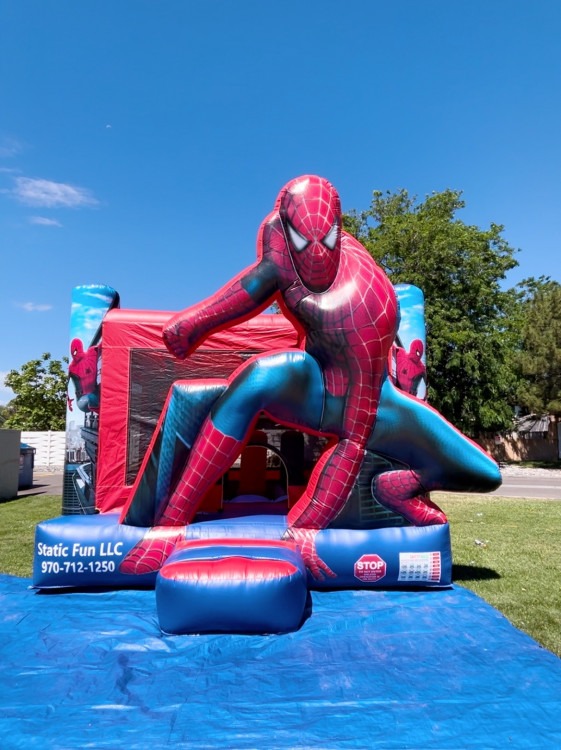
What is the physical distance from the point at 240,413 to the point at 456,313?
Answer: 14.1 metres

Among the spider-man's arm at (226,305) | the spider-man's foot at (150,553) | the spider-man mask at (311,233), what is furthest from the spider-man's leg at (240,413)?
the spider-man mask at (311,233)

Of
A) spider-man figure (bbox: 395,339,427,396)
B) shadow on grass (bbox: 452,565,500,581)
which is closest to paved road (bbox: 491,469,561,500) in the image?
shadow on grass (bbox: 452,565,500,581)

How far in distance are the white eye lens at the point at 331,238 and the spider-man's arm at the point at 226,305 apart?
426 mm

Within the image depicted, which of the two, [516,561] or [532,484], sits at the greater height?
[516,561]

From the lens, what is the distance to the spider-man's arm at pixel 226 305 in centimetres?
397

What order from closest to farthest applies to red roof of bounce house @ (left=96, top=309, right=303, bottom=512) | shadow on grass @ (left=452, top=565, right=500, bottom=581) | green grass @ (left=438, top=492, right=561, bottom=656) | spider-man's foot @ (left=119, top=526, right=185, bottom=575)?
green grass @ (left=438, top=492, right=561, bottom=656) < spider-man's foot @ (left=119, top=526, right=185, bottom=575) < shadow on grass @ (left=452, top=565, right=500, bottom=581) < red roof of bounce house @ (left=96, top=309, right=303, bottom=512)

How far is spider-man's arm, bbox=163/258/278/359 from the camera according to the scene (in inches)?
156

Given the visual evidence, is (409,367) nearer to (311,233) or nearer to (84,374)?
(311,233)

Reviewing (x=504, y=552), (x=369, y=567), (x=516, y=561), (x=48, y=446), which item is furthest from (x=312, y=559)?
(x=48, y=446)

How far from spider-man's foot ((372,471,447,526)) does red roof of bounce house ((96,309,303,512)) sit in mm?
1952

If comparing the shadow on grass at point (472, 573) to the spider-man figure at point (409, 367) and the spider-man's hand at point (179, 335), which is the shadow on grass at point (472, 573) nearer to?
the spider-man figure at point (409, 367)

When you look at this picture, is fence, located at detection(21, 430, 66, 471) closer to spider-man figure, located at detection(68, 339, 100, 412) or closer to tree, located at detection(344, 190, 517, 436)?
tree, located at detection(344, 190, 517, 436)

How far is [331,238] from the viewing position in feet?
13.0

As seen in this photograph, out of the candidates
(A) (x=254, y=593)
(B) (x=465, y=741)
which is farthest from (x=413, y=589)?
(B) (x=465, y=741)
